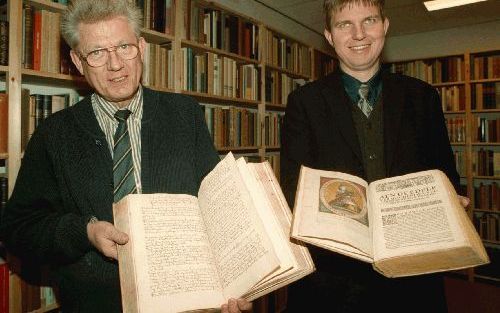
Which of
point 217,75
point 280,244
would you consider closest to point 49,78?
Answer: point 217,75

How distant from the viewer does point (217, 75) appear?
2727mm

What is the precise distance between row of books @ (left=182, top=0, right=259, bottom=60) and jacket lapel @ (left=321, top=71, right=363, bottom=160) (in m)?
1.55

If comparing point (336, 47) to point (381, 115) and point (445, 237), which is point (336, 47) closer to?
point (381, 115)

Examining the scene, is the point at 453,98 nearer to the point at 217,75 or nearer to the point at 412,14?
the point at 412,14

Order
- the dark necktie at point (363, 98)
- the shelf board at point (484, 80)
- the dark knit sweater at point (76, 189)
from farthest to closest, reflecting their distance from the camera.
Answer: the shelf board at point (484, 80), the dark necktie at point (363, 98), the dark knit sweater at point (76, 189)

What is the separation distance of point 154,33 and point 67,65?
615 mm

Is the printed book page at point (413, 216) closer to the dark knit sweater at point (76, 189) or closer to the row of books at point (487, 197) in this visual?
the dark knit sweater at point (76, 189)

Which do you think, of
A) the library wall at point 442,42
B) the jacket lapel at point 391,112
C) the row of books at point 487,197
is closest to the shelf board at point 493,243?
the row of books at point 487,197

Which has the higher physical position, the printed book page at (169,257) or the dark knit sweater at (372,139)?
the dark knit sweater at (372,139)

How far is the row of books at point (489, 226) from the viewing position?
12.9ft

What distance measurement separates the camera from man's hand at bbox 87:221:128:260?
687mm

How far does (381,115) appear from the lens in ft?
3.74

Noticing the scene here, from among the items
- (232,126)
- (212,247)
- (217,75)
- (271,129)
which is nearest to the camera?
(212,247)

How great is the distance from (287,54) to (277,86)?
17.3 inches
